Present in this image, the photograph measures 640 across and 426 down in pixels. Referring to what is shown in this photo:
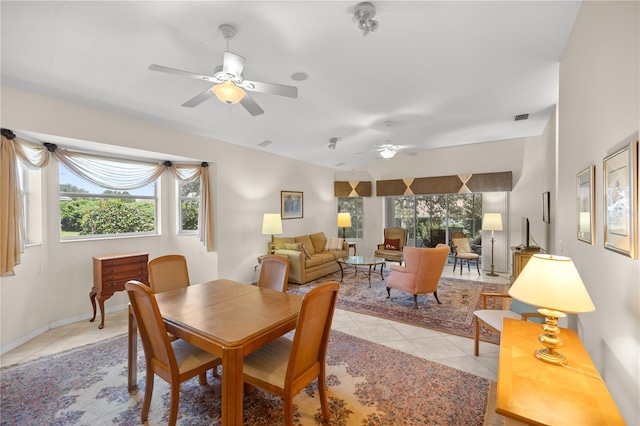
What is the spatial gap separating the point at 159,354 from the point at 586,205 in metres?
3.02

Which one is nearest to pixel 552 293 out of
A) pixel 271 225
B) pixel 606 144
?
pixel 606 144

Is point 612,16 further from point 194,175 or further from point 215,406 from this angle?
point 194,175

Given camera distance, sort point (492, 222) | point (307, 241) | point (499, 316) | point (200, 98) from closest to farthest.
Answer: point (200, 98) < point (499, 316) < point (492, 222) < point (307, 241)

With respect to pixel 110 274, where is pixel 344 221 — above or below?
above

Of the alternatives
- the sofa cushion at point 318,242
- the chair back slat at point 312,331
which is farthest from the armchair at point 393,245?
the chair back slat at point 312,331

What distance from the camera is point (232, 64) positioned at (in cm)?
209

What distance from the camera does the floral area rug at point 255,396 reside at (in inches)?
75.2

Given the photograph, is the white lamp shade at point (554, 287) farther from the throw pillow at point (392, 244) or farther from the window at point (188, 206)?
the throw pillow at point (392, 244)

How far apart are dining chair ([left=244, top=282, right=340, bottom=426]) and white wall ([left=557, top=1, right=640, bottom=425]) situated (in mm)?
1391

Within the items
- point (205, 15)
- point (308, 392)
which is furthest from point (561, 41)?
point (308, 392)

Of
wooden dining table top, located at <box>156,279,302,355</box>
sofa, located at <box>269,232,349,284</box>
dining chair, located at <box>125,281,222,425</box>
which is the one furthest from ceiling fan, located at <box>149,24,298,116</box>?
sofa, located at <box>269,232,349,284</box>

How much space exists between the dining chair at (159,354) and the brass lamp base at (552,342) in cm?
198

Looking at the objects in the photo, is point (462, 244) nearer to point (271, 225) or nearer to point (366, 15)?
point (271, 225)

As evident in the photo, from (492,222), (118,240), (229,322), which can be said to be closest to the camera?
(229,322)
